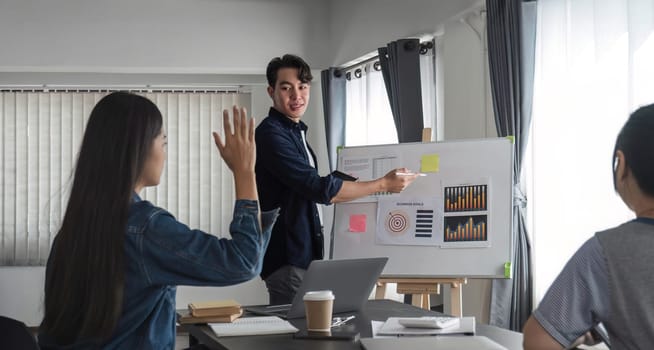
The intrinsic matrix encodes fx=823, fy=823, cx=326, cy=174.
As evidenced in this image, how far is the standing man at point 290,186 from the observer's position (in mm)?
3178

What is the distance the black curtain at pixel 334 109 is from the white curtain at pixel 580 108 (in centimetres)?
241

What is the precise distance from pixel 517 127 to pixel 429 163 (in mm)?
816

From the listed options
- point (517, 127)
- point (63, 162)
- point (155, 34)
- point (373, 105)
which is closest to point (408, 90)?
point (373, 105)

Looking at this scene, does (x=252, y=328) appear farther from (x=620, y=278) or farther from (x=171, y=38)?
(x=171, y=38)

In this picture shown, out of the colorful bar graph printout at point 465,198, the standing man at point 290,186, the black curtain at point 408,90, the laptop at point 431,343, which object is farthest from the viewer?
the black curtain at point 408,90

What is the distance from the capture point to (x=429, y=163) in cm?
378

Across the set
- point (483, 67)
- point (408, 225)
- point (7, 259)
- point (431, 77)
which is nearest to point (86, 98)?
point (7, 259)

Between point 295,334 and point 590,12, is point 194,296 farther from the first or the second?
point 295,334

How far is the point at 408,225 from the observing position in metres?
3.78

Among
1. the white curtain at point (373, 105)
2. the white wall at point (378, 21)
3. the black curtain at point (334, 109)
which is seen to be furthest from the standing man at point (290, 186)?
the black curtain at point (334, 109)

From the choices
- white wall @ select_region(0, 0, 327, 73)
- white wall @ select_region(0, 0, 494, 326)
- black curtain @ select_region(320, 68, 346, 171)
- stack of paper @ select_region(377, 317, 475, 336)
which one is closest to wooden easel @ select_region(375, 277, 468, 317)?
stack of paper @ select_region(377, 317, 475, 336)

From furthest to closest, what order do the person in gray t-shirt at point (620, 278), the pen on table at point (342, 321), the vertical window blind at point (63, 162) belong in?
the vertical window blind at point (63, 162) < the pen on table at point (342, 321) < the person in gray t-shirt at point (620, 278)

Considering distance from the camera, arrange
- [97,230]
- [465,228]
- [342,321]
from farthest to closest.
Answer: [465,228] → [342,321] → [97,230]

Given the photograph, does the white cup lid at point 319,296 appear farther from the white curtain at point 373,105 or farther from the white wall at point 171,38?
the white wall at point 171,38
